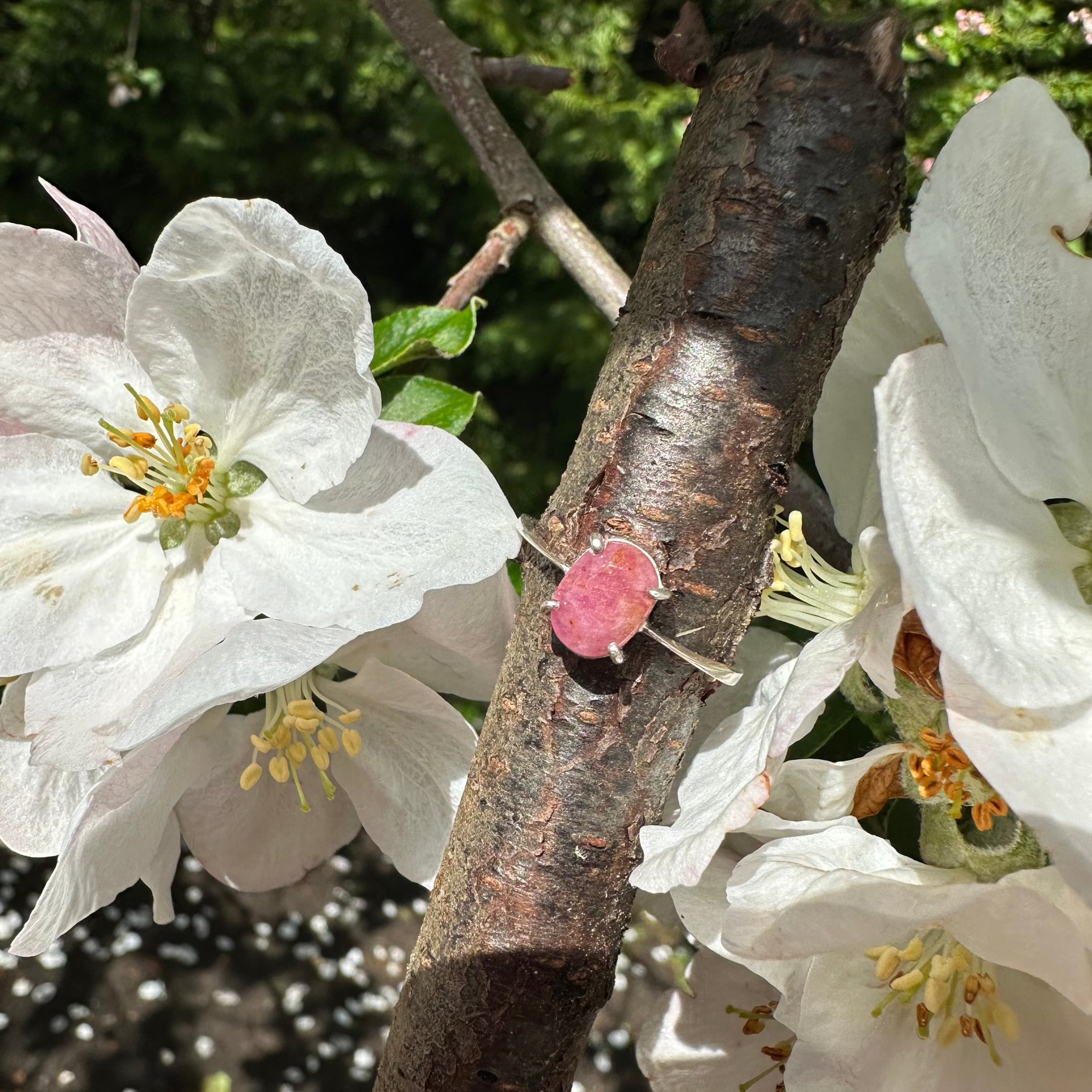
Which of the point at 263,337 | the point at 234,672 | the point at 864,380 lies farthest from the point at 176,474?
the point at 864,380

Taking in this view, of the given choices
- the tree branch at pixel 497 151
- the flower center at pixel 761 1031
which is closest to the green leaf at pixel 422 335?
the tree branch at pixel 497 151

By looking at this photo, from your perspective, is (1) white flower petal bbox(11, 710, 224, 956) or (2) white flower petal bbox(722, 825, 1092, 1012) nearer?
(2) white flower petal bbox(722, 825, 1092, 1012)

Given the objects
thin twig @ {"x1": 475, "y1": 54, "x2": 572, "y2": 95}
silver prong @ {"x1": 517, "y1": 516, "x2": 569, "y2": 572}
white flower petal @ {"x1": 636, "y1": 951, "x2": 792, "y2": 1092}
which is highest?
thin twig @ {"x1": 475, "y1": 54, "x2": 572, "y2": 95}

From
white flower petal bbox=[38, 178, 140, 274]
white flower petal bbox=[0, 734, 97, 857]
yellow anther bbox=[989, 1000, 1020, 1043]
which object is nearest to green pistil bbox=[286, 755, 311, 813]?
white flower petal bbox=[0, 734, 97, 857]

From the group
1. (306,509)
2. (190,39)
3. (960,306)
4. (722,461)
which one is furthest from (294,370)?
(190,39)

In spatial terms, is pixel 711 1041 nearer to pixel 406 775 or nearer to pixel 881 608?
pixel 406 775

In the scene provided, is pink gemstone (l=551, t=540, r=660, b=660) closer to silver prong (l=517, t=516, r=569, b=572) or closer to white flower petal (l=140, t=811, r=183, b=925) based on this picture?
silver prong (l=517, t=516, r=569, b=572)
